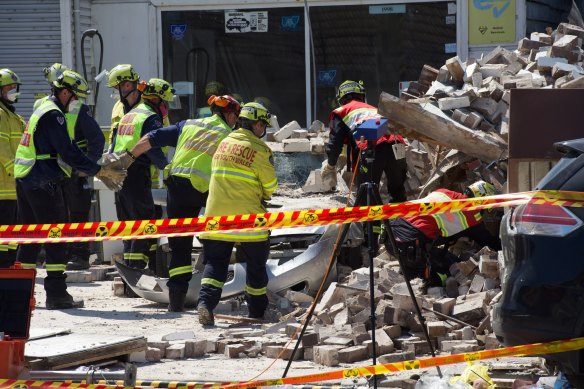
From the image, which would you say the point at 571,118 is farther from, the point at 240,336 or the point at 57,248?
the point at 57,248

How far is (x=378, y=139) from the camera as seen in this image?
11227 millimetres

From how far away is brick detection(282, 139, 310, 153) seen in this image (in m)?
14.7

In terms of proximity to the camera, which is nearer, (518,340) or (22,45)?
(518,340)

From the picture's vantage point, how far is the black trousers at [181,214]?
1036cm

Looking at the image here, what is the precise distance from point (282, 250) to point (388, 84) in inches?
251

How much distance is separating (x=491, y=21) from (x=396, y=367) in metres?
11.5

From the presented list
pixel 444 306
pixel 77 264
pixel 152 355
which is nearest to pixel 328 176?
pixel 77 264

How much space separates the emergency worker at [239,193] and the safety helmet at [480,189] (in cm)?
200

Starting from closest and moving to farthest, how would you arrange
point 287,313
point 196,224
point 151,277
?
point 196,224 < point 287,313 < point 151,277

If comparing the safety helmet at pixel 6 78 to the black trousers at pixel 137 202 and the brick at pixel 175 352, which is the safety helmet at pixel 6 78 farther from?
the brick at pixel 175 352

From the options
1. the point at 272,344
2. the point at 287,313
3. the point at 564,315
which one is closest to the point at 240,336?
the point at 272,344

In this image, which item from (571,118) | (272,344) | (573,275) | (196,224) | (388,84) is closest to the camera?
(573,275)

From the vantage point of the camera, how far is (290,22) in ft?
56.7

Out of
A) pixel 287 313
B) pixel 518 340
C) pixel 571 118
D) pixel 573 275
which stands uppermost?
pixel 571 118
